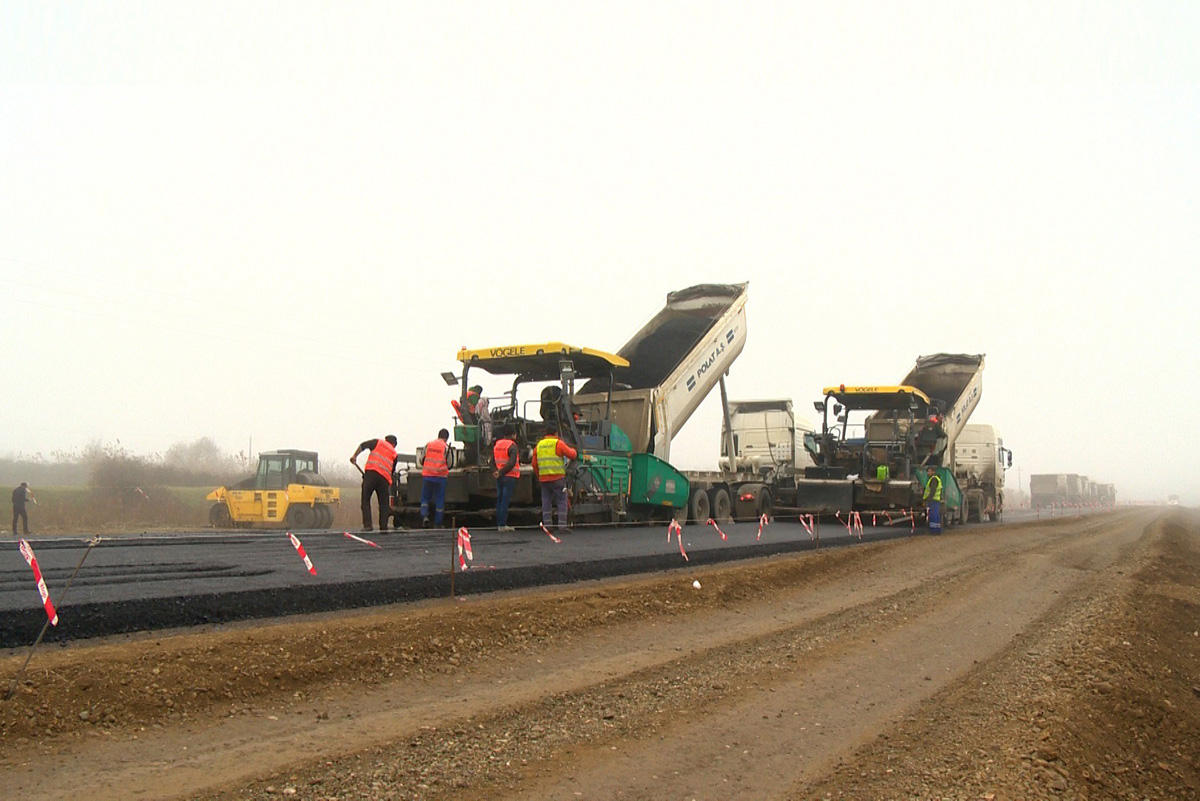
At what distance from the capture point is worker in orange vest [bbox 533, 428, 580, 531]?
11125mm

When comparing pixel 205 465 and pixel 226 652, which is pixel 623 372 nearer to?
pixel 226 652

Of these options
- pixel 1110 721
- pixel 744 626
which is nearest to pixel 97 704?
pixel 744 626

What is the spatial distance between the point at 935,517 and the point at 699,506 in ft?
16.7

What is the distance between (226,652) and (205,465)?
44.4m

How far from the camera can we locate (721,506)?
16578 millimetres

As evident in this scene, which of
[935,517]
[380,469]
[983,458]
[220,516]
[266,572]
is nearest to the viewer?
[266,572]

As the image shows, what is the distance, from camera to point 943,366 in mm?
22391

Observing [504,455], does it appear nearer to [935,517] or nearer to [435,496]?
[435,496]

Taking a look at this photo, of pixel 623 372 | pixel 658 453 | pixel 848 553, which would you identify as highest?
pixel 623 372

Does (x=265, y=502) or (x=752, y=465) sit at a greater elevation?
(x=752, y=465)

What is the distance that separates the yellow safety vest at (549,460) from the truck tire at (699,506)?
14.7 feet

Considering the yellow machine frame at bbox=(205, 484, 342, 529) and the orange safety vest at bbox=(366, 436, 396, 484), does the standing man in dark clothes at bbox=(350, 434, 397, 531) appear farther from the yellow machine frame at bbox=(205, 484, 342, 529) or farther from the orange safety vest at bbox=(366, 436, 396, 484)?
the yellow machine frame at bbox=(205, 484, 342, 529)

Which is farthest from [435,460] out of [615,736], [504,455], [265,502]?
[265,502]

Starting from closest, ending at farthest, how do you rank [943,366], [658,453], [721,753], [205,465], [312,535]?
[721,753] < [312,535] < [658,453] < [943,366] < [205,465]
